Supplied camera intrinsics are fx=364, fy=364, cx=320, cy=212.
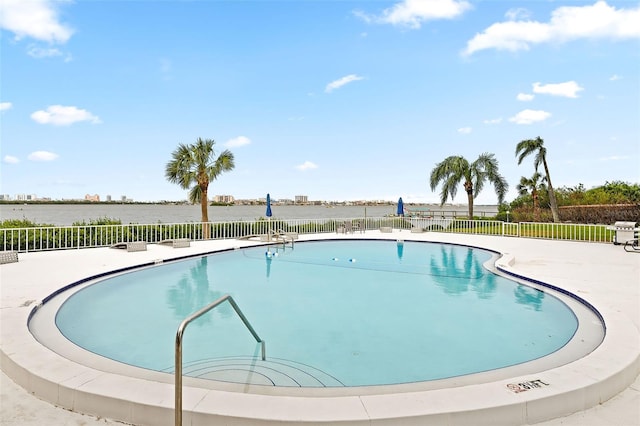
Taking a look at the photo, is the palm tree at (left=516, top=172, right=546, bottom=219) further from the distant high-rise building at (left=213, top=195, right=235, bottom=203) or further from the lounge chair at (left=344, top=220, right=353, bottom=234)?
the distant high-rise building at (left=213, top=195, right=235, bottom=203)

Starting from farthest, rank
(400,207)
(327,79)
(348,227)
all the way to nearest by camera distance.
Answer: (400,207), (327,79), (348,227)

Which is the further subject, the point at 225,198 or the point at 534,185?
the point at 225,198

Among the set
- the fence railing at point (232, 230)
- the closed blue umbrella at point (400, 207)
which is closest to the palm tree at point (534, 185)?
the fence railing at point (232, 230)

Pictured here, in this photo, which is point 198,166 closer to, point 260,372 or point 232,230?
point 232,230

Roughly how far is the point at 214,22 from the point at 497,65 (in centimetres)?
1099

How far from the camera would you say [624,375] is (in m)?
2.98

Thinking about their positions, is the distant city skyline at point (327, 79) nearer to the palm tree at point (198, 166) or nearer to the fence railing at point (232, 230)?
the palm tree at point (198, 166)

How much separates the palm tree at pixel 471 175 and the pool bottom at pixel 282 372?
20209 millimetres

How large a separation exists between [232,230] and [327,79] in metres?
10.1

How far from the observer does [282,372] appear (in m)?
3.65

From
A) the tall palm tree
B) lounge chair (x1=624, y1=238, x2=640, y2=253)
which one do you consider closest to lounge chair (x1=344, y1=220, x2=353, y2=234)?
lounge chair (x1=624, y1=238, x2=640, y2=253)

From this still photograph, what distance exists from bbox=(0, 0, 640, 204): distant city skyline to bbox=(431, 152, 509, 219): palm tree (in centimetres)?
53

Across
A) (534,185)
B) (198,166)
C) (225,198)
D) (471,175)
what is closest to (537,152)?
(471,175)

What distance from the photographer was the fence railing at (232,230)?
11227 mm
